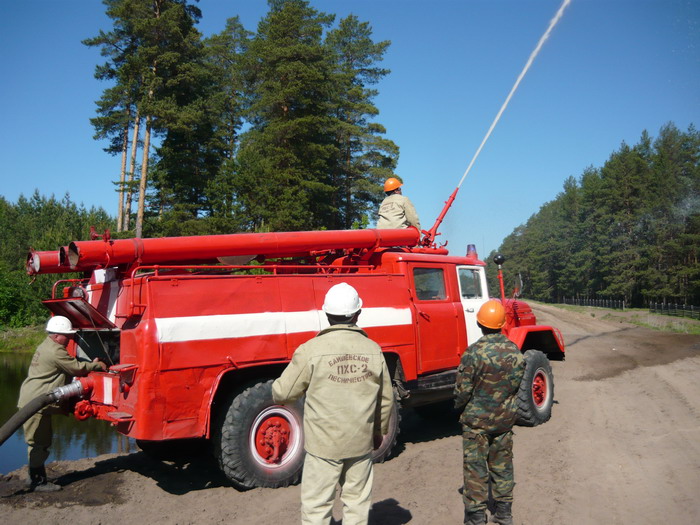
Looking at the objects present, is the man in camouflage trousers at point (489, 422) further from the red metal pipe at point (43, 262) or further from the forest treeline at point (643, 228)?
the forest treeline at point (643, 228)

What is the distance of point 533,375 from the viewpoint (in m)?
8.68

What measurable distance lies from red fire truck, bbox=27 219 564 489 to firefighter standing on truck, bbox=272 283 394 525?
233 cm

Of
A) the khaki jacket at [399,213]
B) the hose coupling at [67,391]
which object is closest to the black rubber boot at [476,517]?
the hose coupling at [67,391]

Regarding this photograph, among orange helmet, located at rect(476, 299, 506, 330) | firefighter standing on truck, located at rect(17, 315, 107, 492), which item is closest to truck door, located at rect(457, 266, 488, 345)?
orange helmet, located at rect(476, 299, 506, 330)

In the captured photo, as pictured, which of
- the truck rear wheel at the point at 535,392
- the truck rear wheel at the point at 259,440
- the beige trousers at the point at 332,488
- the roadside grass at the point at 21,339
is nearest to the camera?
the beige trousers at the point at 332,488

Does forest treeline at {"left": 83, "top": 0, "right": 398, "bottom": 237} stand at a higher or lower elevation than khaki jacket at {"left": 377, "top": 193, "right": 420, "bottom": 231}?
higher

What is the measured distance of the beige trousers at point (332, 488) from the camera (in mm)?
3453

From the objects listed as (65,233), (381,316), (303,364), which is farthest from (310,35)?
(303,364)

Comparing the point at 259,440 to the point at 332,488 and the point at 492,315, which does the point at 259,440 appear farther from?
the point at 492,315

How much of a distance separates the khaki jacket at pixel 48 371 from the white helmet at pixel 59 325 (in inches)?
4.9

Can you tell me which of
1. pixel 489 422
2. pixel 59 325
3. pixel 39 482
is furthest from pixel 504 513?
pixel 59 325

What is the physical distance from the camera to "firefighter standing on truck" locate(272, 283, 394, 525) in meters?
3.46

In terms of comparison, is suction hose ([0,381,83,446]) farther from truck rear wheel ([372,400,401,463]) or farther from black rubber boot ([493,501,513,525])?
black rubber boot ([493,501,513,525])

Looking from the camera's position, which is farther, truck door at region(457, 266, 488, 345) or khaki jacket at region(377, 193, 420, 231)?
khaki jacket at region(377, 193, 420, 231)
